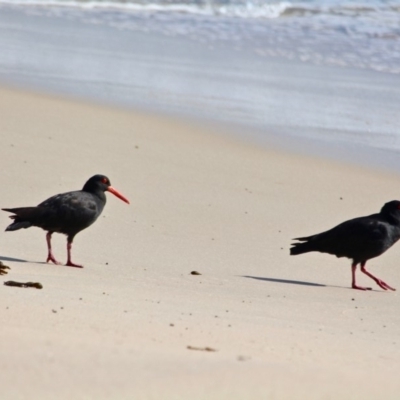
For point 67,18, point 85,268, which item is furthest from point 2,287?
point 67,18

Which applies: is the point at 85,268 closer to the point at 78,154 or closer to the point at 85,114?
the point at 78,154

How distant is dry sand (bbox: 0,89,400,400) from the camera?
13.3ft

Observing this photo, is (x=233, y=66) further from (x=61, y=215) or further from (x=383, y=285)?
(x=61, y=215)

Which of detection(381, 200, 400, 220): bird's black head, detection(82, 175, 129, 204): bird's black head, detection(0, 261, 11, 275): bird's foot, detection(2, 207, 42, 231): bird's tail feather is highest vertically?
detection(381, 200, 400, 220): bird's black head

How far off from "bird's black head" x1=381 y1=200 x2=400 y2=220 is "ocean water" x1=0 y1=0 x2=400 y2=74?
10.2m

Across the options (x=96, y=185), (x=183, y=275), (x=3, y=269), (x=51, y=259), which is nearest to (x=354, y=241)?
(x=183, y=275)

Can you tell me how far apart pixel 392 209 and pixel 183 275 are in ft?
6.27

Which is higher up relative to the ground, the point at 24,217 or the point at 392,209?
the point at 392,209

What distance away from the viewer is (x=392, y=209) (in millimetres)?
8000

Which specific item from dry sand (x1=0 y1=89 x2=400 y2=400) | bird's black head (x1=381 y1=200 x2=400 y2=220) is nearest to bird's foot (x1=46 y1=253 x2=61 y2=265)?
dry sand (x1=0 y1=89 x2=400 y2=400)

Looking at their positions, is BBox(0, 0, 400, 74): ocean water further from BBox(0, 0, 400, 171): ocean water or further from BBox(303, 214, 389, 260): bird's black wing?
BBox(303, 214, 389, 260): bird's black wing

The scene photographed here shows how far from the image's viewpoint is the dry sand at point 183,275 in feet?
13.3

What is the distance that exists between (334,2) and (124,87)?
1800 centimetres

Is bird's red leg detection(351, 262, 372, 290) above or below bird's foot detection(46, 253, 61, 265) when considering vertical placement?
above
